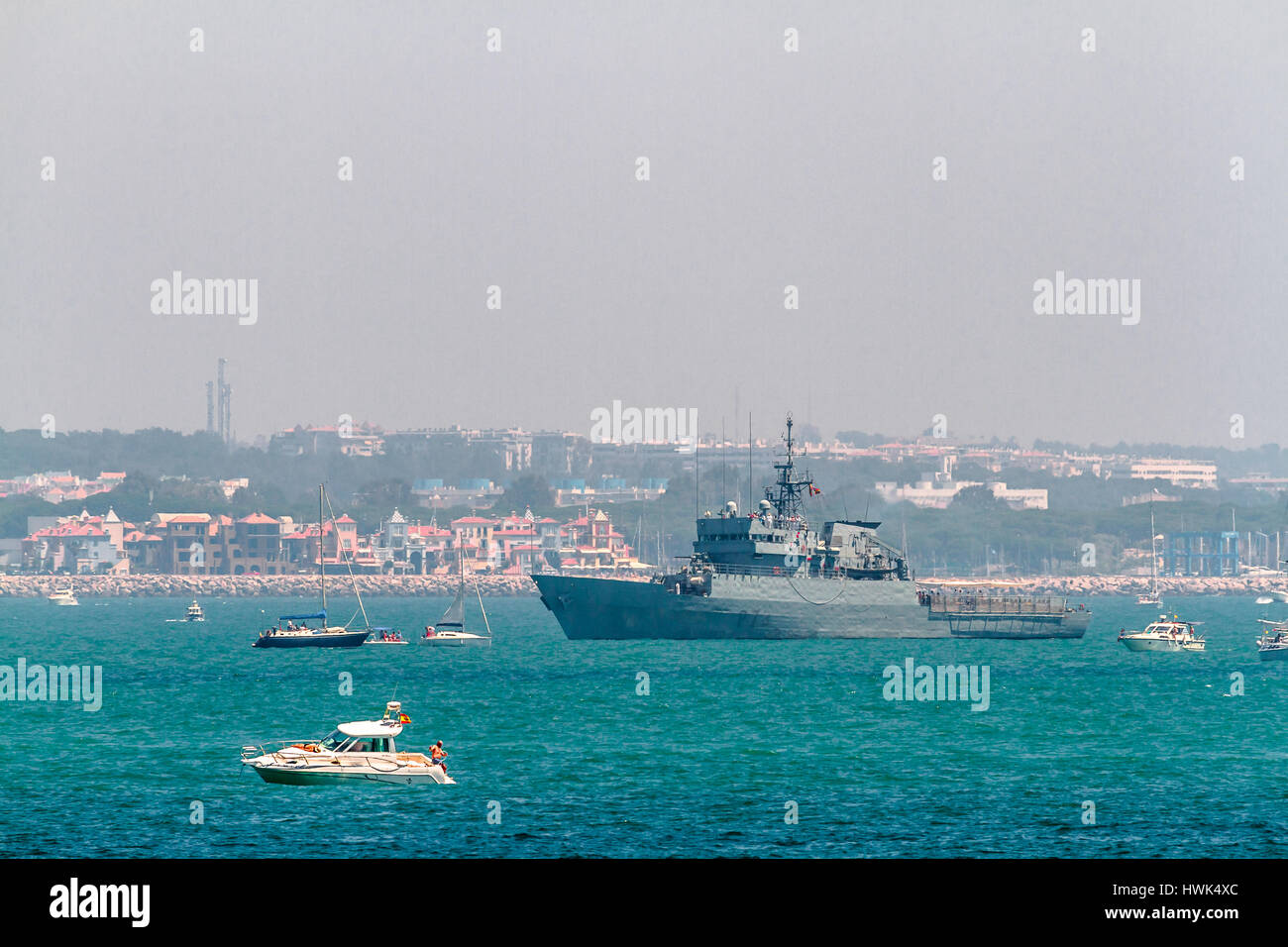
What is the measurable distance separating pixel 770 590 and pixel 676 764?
61.4 meters

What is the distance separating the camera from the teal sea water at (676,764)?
129ft

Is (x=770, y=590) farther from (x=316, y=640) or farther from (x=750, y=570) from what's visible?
(x=316, y=640)

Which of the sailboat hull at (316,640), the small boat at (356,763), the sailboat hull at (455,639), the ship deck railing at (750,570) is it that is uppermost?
the ship deck railing at (750,570)

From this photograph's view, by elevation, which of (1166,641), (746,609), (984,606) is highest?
(746,609)

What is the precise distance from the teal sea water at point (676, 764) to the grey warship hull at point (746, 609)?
Result: 396 inches

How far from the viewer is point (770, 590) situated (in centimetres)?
11412

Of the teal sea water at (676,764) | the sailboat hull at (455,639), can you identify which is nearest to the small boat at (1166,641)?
the teal sea water at (676,764)

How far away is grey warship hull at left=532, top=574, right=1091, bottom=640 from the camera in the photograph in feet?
369

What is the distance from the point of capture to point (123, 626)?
597 feet

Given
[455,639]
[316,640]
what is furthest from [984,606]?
[316,640]

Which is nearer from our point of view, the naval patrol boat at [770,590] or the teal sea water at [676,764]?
the teal sea water at [676,764]

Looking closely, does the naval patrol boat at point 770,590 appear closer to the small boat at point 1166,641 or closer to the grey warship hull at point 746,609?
the grey warship hull at point 746,609
